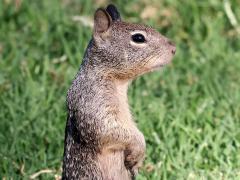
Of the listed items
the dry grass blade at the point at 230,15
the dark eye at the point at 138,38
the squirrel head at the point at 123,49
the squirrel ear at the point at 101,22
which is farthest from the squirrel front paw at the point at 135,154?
the dry grass blade at the point at 230,15

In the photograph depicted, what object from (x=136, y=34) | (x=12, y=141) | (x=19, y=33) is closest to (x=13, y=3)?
(x=19, y=33)

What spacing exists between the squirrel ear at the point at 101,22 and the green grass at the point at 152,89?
3.86 ft

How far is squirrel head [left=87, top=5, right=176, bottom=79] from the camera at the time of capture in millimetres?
5676

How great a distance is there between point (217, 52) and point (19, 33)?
205 centimetres

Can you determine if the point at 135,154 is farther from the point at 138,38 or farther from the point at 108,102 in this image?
the point at 138,38

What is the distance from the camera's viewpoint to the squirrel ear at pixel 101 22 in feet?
18.6

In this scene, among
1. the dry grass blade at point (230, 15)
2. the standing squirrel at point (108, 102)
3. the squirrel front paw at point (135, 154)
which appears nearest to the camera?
the standing squirrel at point (108, 102)

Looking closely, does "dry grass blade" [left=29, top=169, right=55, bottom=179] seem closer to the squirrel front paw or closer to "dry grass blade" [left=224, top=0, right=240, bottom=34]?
the squirrel front paw

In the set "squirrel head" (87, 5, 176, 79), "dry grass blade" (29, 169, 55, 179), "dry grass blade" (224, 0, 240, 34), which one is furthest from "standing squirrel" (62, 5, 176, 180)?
"dry grass blade" (224, 0, 240, 34)

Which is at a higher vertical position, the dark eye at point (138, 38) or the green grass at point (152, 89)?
the dark eye at point (138, 38)

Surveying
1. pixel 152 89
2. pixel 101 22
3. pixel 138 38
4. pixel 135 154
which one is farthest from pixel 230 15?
pixel 135 154

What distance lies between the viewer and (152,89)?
301 inches

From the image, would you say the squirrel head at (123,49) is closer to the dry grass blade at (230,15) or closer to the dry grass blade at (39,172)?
the dry grass blade at (39,172)

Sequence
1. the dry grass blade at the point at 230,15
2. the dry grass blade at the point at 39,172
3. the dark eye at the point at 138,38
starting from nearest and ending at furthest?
the dark eye at the point at 138,38 → the dry grass blade at the point at 39,172 → the dry grass blade at the point at 230,15
